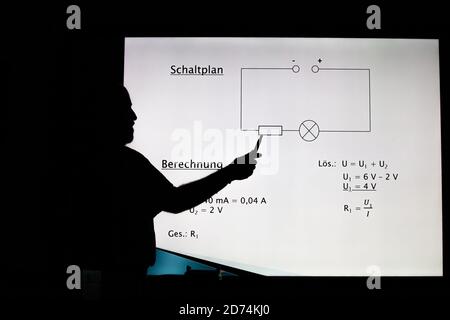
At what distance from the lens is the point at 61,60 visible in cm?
145

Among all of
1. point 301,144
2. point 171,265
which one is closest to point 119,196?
point 171,265

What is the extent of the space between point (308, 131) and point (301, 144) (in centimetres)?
5

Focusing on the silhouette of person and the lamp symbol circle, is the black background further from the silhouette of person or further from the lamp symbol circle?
the lamp symbol circle

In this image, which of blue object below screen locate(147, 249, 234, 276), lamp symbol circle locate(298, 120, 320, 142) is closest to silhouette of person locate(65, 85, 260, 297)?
blue object below screen locate(147, 249, 234, 276)

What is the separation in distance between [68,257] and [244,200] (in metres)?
0.62

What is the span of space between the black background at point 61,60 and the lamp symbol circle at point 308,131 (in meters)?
0.31

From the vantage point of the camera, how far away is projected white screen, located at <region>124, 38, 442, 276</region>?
53.9 inches

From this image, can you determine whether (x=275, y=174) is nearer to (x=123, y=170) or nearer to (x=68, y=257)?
(x=123, y=170)

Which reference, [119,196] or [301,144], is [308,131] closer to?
[301,144]

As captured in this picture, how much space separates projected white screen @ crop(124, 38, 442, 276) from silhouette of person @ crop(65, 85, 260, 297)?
1.3 inches

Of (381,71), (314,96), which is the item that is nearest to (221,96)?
(314,96)

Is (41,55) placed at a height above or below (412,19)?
below

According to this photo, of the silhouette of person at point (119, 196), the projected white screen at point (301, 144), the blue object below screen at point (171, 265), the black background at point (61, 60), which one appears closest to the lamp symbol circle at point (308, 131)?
the projected white screen at point (301, 144)

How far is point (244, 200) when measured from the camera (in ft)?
4.55
